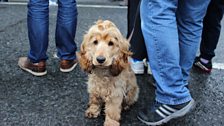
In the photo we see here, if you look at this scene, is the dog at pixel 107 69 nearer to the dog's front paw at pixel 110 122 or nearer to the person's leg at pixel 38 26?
the dog's front paw at pixel 110 122

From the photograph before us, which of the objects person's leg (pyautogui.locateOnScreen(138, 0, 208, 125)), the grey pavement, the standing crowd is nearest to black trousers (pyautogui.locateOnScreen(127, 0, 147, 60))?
the standing crowd

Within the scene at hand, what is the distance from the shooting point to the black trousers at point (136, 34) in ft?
9.56

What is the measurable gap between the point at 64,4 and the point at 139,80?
918mm

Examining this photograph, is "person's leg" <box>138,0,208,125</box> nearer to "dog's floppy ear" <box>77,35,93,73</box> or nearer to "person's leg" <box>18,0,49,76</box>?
"dog's floppy ear" <box>77,35,93,73</box>

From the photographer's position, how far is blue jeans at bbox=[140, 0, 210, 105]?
2146 mm

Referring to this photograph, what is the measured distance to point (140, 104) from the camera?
2.75 m

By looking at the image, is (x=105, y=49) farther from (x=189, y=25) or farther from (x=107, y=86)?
(x=189, y=25)

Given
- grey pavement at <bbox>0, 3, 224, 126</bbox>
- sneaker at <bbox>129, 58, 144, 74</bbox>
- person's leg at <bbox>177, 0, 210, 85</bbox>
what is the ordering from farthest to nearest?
sneaker at <bbox>129, 58, 144, 74</bbox> → grey pavement at <bbox>0, 3, 224, 126</bbox> → person's leg at <bbox>177, 0, 210, 85</bbox>

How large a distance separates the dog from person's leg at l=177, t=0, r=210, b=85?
37 cm

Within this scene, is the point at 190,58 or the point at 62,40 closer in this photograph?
the point at 190,58

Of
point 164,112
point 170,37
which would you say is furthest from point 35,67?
point 170,37

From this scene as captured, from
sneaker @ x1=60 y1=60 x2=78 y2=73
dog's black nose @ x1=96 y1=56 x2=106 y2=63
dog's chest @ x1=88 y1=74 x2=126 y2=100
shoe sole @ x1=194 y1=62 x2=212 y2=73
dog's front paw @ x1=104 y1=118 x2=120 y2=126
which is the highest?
dog's black nose @ x1=96 y1=56 x2=106 y2=63

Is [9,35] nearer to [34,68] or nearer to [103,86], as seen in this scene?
[34,68]

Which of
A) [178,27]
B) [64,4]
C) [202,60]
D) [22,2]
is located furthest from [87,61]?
[22,2]
